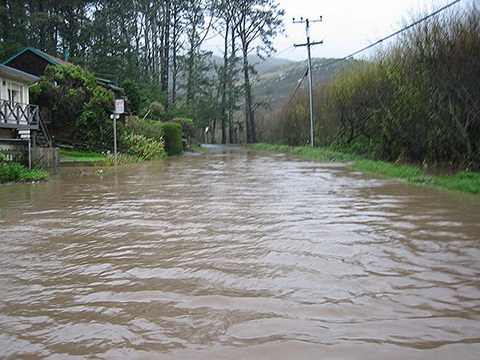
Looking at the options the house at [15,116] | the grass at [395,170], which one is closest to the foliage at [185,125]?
the house at [15,116]

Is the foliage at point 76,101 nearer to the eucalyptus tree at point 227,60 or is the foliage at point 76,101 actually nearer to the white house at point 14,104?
the white house at point 14,104

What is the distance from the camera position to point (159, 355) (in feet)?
10.2

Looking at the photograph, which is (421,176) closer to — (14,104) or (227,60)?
(14,104)

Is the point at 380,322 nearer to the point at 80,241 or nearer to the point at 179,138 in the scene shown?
the point at 80,241

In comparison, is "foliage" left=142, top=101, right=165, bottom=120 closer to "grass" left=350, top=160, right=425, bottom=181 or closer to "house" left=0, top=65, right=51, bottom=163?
"house" left=0, top=65, right=51, bottom=163

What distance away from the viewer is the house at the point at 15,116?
1683cm

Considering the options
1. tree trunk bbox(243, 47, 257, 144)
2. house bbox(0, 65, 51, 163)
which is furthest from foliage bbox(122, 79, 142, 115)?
tree trunk bbox(243, 47, 257, 144)

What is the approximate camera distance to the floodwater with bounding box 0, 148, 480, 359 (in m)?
3.27

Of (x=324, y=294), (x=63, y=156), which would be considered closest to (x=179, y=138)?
(x=63, y=156)

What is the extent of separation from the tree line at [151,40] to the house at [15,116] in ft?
43.6

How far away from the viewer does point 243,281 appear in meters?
4.55

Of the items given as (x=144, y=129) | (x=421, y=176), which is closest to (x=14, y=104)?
(x=144, y=129)

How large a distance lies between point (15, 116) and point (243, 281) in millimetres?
17933

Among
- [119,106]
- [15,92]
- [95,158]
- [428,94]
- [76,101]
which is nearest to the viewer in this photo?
[428,94]
